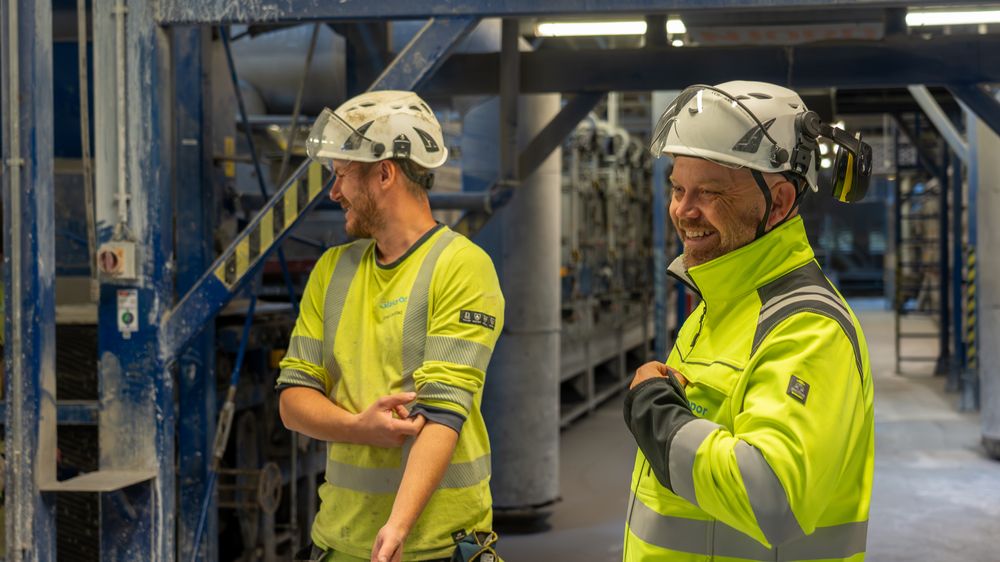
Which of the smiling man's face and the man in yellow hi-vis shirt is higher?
the smiling man's face

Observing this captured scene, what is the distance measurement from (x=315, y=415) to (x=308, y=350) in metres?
0.21

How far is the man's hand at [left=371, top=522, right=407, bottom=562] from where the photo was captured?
8.11 feet

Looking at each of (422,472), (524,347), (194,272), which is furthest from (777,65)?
(422,472)

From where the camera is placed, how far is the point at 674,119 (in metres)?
2.09

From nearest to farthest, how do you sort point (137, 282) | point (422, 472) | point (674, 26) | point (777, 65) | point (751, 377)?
point (751, 377) < point (422, 472) < point (137, 282) < point (777, 65) < point (674, 26)

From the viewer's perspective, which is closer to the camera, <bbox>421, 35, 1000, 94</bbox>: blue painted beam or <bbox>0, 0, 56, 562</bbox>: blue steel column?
<bbox>0, 0, 56, 562</bbox>: blue steel column

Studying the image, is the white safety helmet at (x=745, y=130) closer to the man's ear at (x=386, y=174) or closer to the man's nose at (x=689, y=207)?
the man's nose at (x=689, y=207)

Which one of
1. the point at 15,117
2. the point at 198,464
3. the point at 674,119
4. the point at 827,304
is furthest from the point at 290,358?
the point at 198,464

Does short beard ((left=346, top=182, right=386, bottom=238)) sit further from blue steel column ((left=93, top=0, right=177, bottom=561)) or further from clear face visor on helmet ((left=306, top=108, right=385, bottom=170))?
blue steel column ((left=93, top=0, right=177, bottom=561))

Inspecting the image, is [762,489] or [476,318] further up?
[476,318]

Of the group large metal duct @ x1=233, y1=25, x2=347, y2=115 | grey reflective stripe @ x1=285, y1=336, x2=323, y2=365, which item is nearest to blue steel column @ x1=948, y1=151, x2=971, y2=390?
large metal duct @ x1=233, y1=25, x2=347, y2=115

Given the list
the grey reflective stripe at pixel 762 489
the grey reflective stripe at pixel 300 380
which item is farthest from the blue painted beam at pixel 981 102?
the grey reflective stripe at pixel 762 489

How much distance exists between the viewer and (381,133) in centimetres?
296

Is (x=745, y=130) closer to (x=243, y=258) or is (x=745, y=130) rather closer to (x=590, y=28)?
(x=243, y=258)
